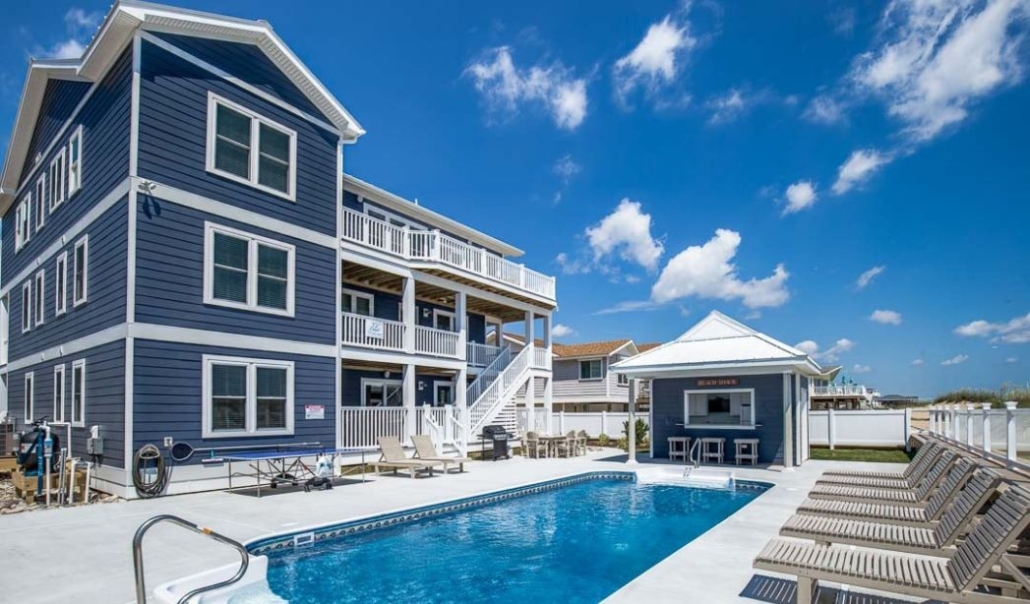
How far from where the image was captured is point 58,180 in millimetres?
14969

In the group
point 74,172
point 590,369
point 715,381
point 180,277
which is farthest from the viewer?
point 590,369

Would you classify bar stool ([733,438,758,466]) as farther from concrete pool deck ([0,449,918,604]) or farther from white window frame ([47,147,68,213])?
white window frame ([47,147,68,213])

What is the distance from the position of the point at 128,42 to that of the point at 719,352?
1547 centimetres

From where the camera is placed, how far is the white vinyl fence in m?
18.9

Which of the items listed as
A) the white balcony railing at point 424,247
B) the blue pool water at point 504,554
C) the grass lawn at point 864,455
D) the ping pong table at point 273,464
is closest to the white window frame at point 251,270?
the white balcony railing at point 424,247

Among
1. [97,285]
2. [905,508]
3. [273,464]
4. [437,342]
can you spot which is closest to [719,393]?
[437,342]

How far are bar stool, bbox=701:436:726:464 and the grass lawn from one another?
3808 mm

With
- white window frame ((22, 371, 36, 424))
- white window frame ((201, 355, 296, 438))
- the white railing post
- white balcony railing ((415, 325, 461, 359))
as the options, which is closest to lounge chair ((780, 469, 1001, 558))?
the white railing post

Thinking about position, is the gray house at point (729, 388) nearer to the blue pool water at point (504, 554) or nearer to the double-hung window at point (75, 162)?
the blue pool water at point (504, 554)

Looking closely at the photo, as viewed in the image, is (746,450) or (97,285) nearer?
(97,285)

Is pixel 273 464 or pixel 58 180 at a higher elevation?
pixel 58 180

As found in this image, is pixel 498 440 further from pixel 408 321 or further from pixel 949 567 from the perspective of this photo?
pixel 949 567

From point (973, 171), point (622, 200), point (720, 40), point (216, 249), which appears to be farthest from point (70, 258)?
point (973, 171)

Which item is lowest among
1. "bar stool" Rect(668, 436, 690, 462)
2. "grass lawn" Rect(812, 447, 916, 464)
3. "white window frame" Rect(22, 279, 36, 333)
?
"grass lawn" Rect(812, 447, 916, 464)
